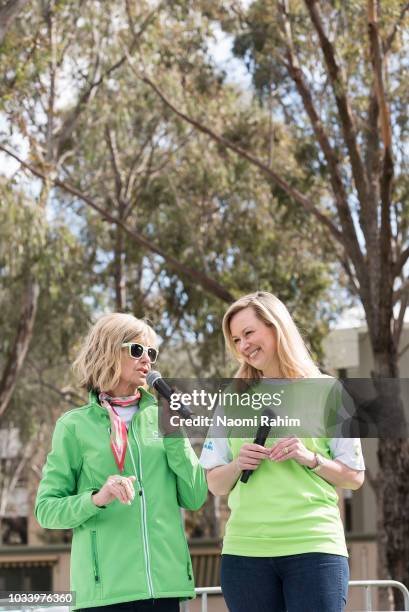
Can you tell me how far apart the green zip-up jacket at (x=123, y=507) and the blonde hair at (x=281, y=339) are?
0.34 meters

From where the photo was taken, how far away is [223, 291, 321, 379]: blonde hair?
9.86 ft

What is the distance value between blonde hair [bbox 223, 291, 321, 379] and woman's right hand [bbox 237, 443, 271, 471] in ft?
0.74

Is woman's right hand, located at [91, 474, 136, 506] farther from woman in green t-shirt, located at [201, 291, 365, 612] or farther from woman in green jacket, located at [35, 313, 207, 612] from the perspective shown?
woman in green t-shirt, located at [201, 291, 365, 612]

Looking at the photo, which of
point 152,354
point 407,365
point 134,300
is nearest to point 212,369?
point 134,300

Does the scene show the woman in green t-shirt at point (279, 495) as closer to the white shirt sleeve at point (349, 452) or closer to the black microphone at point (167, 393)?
→ the white shirt sleeve at point (349, 452)

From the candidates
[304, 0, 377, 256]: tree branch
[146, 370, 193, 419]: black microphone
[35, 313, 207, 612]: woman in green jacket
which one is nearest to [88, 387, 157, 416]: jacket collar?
[35, 313, 207, 612]: woman in green jacket

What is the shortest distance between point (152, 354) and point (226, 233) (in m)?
15.2

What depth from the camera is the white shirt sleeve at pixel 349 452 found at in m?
A: 2.99

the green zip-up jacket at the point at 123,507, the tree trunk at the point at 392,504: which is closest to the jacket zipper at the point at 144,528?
the green zip-up jacket at the point at 123,507

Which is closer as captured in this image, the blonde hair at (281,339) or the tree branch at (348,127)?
the blonde hair at (281,339)

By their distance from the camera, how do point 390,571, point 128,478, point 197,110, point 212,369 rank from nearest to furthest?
1. point 128,478
2. point 390,571
3. point 197,110
4. point 212,369

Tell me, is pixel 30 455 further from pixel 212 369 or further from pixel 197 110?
pixel 197 110

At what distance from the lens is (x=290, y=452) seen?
113 inches

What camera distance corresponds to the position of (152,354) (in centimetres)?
318
